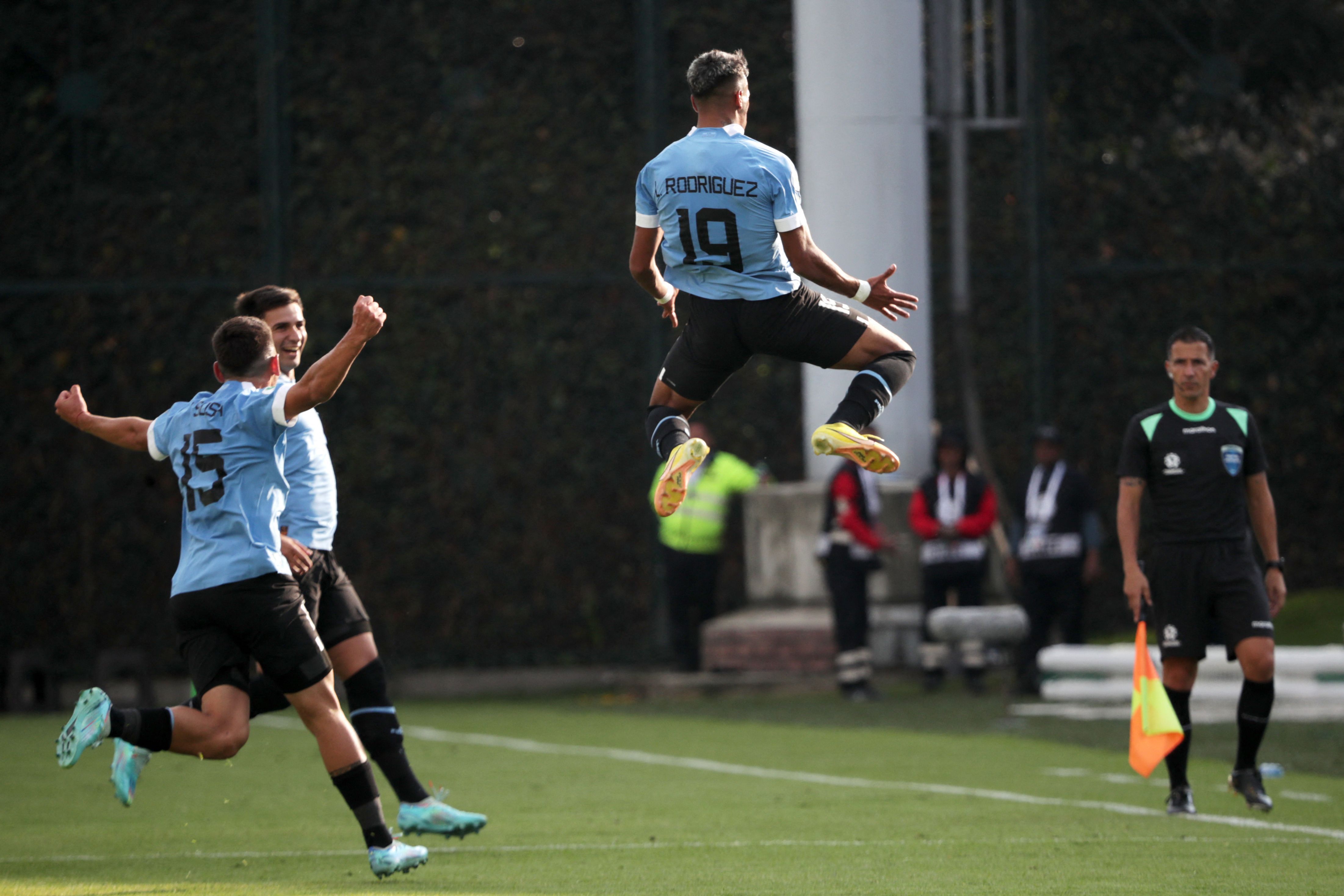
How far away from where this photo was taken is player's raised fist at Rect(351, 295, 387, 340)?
639cm

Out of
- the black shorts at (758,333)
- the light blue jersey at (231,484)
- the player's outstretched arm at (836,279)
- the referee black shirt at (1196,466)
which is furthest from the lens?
the referee black shirt at (1196,466)

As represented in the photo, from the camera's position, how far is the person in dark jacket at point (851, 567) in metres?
14.8

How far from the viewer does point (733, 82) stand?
22.5ft

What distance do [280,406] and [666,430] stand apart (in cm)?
147

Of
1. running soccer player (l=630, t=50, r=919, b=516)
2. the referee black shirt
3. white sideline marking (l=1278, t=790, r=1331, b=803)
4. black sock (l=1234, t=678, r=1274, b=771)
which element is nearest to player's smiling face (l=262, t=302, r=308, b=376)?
running soccer player (l=630, t=50, r=919, b=516)

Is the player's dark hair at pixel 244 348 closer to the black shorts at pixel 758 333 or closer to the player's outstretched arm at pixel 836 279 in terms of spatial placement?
the black shorts at pixel 758 333

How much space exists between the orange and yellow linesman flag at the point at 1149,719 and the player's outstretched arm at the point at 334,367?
4017mm

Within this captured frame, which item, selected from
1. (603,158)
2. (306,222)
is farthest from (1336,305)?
(306,222)

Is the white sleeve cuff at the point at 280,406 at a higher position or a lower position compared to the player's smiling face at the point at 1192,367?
lower

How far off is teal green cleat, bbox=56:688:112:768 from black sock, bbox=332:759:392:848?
2.73 ft

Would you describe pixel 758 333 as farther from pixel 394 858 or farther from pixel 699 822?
pixel 699 822

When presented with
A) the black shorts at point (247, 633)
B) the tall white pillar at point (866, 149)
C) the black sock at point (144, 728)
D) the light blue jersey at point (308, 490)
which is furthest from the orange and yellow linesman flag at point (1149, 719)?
the tall white pillar at point (866, 149)

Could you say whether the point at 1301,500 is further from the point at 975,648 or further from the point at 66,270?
the point at 66,270

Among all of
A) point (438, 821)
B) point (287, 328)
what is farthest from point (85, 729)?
point (287, 328)
